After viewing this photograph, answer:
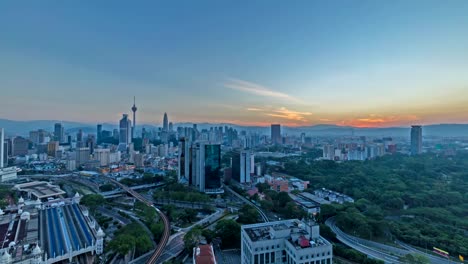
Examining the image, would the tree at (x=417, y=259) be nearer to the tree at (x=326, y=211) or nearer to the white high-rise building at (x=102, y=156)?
the tree at (x=326, y=211)

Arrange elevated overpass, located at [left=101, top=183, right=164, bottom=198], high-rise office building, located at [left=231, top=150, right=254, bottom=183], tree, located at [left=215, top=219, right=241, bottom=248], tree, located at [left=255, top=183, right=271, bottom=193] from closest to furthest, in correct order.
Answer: tree, located at [left=215, top=219, right=241, bottom=248]
elevated overpass, located at [left=101, top=183, right=164, bottom=198]
tree, located at [left=255, top=183, right=271, bottom=193]
high-rise office building, located at [left=231, top=150, right=254, bottom=183]

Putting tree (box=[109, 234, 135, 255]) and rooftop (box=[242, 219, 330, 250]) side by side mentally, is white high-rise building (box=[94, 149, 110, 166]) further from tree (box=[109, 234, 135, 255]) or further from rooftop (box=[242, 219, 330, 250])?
rooftop (box=[242, 219, 330, 250])

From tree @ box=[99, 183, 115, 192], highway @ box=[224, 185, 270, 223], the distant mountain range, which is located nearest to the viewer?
highway @ box=[224, 185, 270, 223]

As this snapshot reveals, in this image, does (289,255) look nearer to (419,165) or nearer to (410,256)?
(410,256)

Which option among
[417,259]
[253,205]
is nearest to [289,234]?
[417,259]

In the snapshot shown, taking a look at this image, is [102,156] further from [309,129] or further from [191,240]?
[309,129]

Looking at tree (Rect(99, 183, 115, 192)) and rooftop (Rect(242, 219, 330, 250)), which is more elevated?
rooftop (Rect(242, 219, 330, 250))

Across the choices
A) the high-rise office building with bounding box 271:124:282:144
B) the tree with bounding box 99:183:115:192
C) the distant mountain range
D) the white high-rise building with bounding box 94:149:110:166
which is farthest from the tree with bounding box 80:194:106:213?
the distant mountain range
